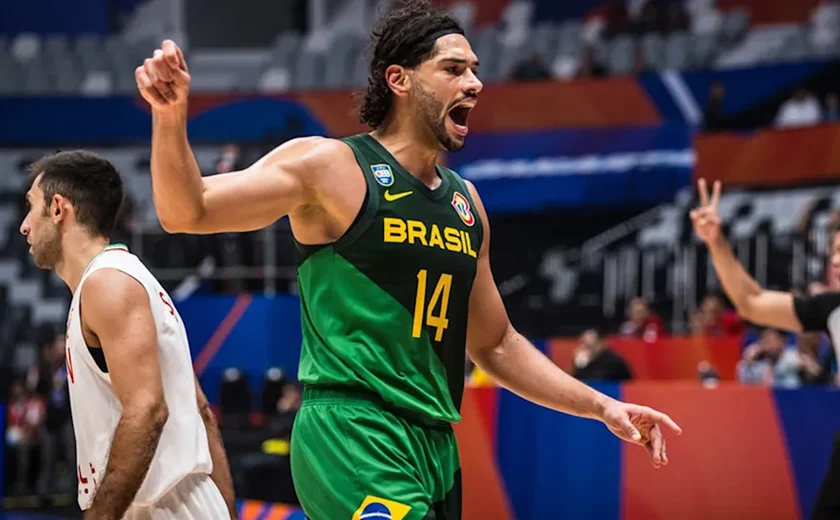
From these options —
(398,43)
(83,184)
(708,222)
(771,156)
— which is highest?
(771,156)

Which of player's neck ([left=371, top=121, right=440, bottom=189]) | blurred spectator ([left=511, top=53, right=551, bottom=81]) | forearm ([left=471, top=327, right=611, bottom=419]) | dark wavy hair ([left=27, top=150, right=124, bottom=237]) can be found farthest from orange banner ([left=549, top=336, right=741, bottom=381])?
dark wavy hair ([left=27, top=150, right=124, bottom=237])

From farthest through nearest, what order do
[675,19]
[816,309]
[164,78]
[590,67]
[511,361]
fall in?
[675,19] → [590,67] → [816,309] → [511,361] → [164,78]

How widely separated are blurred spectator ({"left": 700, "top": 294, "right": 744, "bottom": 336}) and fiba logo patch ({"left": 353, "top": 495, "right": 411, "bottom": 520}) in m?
10.9

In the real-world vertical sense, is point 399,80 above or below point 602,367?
above

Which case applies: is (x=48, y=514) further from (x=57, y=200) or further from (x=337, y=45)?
(x=337, y=45)

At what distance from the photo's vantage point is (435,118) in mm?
3998

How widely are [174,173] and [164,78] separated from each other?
0.26 m

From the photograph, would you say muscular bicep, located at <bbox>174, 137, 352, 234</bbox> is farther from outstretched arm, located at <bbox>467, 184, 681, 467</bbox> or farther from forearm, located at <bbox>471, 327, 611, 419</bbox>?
forearm, located at <bbox>471, 327, 611, 419</bbox>

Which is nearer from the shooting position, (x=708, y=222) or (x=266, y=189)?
(x=266, y=189)

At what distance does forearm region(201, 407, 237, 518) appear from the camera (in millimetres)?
4344

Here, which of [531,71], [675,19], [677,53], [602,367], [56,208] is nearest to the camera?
[56,208]

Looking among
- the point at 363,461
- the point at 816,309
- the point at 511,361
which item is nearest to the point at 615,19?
the point at 816,309

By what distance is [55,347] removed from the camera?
54.0ft

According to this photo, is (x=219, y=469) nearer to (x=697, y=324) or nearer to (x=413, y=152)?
(x=413, y=152)
